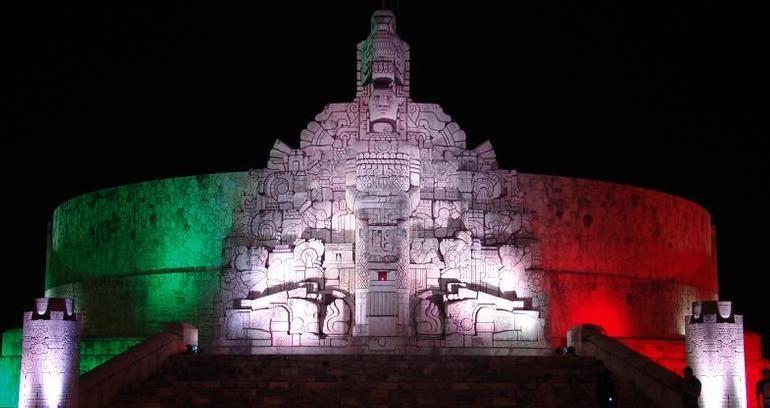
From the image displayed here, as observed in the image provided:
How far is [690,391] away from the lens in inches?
730

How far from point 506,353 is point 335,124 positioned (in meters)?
6.64

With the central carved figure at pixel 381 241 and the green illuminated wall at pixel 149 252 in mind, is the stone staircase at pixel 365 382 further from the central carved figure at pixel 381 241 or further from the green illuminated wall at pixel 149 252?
the green illuminated wall at pixel 149 252

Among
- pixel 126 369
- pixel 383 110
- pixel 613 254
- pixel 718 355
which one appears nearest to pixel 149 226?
pixel 383 110

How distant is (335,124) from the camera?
2862 centimetres

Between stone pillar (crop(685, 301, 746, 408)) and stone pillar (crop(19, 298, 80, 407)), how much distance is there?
34.8ft

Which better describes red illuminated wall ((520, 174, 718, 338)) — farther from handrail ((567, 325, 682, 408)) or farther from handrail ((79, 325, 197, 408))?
handrail ((79, 325, 197, 408))

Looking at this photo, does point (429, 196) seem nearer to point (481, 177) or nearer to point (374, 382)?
point (481, 177)

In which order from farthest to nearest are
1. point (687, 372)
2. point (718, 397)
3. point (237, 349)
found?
point (237, 349), point (718, 397), point (687, 372)

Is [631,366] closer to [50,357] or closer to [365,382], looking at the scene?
[365,382]

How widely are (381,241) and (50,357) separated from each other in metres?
9.11

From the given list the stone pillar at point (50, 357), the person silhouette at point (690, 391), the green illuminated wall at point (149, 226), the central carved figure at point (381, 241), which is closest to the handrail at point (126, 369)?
the stone pillar at point (50, 357)

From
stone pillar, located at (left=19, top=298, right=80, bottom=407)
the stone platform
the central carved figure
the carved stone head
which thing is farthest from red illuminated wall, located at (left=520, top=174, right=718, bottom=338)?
stone pillar, located at (left=19, top=298, right=80, bottom=407)

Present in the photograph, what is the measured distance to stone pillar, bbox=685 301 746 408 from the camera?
833 inches

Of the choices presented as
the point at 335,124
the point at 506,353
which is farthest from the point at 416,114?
the point at 506,353
